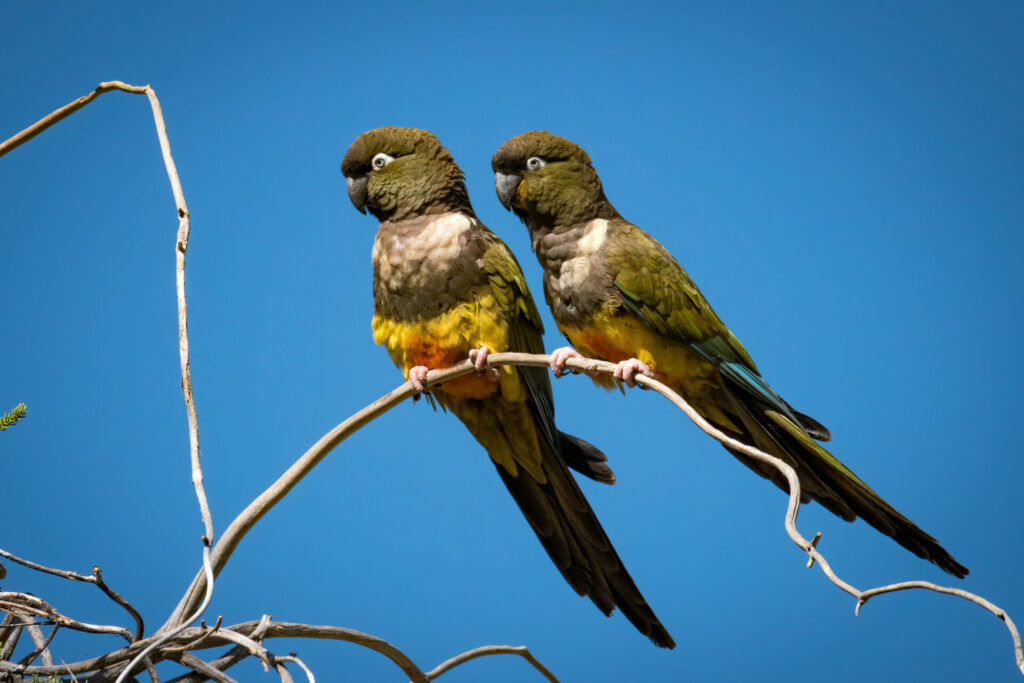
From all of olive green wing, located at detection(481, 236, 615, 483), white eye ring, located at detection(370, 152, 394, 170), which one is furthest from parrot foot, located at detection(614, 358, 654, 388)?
white eye ring, located at detection(370, 152, 394, 170)

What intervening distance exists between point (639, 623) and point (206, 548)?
2.73ft

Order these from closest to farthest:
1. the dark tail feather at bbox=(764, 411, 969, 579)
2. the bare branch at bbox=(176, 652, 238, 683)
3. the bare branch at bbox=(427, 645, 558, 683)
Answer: the bare branch at bbox=(176, 652, 238, 683) < the bare branch at bbox=(427, 645, 558, 683) < the dark tail feather at bbox=(764, 411, 969, 579)

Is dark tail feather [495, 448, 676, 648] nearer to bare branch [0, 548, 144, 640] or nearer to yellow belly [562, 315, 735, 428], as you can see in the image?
yellow belly [562, 315, 735, 428]

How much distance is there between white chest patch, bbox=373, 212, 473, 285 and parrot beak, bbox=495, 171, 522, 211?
141 millimetres

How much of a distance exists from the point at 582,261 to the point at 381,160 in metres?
0.41

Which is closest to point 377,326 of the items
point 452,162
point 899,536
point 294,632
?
point 452,162

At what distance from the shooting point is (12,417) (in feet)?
3.22

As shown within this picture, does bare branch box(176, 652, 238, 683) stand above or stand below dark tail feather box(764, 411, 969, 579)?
below

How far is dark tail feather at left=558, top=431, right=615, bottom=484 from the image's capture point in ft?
5.30

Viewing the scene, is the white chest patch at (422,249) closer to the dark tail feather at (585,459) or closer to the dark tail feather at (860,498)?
the dark tail feather at (585,459)

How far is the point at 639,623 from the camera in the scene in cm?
149

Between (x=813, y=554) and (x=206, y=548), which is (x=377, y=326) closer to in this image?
(x=206, y=548)

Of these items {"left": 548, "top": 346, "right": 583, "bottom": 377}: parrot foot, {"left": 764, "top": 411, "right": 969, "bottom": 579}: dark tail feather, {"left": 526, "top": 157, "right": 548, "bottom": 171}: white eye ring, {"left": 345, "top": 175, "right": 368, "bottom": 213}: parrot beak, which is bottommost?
{"left": 764, "top": 411, "right": 969, "bottom": 579}: dark tail feather

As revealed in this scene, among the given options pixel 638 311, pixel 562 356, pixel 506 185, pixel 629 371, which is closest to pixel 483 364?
pixel 562 356
